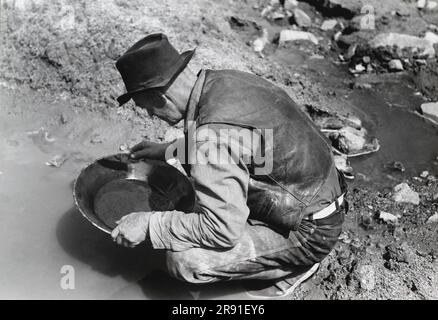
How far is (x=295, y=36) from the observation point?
6.84 m

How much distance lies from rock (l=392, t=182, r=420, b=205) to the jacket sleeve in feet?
7.00

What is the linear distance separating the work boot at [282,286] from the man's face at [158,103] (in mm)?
1420

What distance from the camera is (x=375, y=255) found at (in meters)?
3.95

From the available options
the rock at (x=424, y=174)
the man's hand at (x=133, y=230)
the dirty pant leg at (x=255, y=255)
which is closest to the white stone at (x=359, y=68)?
the rock at (x=424, y=174)

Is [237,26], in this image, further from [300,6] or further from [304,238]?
[304,238]

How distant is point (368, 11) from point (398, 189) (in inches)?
140

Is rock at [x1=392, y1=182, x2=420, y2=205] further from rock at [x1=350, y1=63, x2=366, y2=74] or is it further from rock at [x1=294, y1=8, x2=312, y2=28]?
rock at [x1=294, y1=8, x2=312, y2=28]

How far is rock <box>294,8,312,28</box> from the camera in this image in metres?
7.17

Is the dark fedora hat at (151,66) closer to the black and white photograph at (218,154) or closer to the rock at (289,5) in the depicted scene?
the black and white photograph at (218,154)

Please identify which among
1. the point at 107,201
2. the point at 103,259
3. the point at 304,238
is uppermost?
the point at 304,238

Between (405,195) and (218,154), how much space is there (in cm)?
249

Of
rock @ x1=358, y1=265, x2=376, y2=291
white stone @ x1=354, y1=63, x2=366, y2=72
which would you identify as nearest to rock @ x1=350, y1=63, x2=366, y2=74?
white stone @ x1=354, y1=63, x2=366, y2=72

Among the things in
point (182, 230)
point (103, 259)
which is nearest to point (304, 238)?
point (182, 230)

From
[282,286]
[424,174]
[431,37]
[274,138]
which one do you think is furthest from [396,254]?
[431,37]
